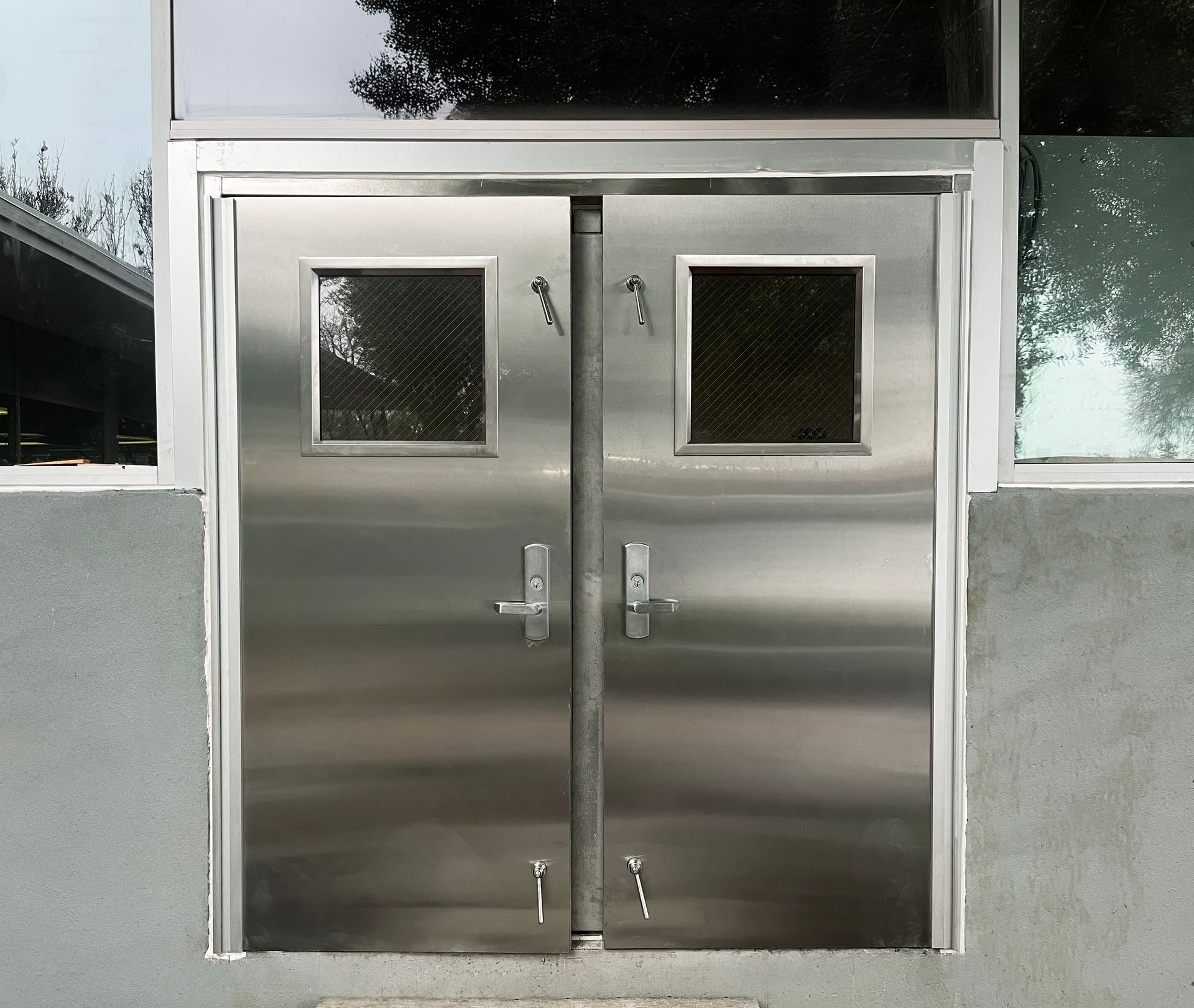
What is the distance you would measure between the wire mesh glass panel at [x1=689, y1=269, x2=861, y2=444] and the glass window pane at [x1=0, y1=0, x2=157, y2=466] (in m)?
1.41

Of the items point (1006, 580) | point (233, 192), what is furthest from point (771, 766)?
point (233, 192)

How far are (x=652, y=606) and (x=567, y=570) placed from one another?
0.23 metres

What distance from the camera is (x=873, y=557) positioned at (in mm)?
1917

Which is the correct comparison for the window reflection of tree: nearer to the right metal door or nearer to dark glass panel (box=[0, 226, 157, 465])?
the right metal door

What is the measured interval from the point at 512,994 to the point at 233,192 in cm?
216

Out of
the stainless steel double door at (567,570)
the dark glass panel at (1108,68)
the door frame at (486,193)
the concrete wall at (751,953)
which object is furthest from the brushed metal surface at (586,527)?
the dark glass panel at (1108,68)

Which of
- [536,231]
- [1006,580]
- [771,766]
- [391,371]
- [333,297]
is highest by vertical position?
[536,231]

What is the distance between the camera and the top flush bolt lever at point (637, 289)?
74.0 inches

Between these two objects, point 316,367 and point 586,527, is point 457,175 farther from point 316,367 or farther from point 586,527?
point 586,527

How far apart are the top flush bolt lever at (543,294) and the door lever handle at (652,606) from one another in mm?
734

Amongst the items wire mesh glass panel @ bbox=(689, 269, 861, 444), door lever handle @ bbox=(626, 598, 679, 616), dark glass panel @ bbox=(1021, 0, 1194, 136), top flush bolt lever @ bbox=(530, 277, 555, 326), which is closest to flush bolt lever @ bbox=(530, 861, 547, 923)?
door lever handle @ bbox=(626, 598, 679, 616)

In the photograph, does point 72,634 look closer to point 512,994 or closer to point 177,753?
point 177,753

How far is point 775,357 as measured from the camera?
1913mm

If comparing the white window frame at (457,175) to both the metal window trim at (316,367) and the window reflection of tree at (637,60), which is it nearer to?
the window reflection of tree at (637,60)
